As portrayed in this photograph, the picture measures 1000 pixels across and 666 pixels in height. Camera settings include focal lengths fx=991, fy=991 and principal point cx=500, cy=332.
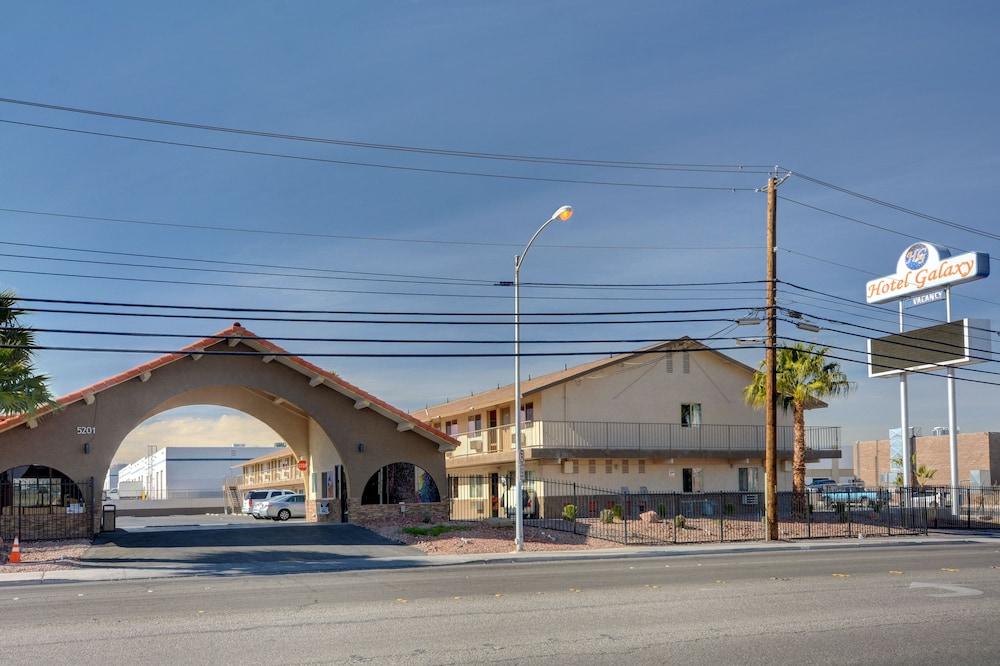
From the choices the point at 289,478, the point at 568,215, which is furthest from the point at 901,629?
the point at 289,478

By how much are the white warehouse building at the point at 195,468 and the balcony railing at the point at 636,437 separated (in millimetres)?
58273

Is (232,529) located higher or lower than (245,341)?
lower

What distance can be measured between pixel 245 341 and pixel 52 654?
22397 millimetres

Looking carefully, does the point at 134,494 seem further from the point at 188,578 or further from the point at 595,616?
the point at 595,616

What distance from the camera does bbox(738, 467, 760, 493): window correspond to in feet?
162

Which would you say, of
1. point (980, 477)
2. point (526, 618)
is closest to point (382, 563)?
point (526, 618)

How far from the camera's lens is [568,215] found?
26.2m

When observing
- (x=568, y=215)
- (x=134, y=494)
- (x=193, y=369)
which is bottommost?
(x=134, y=494)

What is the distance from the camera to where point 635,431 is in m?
46.4

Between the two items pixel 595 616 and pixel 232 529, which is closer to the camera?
pixel 595 616

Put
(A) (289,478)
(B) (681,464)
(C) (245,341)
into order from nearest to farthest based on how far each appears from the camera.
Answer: (C) (245,341)
(B) (681,464)
(A) (289,478)

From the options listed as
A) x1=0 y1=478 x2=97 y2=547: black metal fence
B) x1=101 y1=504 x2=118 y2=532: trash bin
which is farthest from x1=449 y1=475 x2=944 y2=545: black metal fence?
x1=0 y1=478 x2=97 y2=547: black metal fence

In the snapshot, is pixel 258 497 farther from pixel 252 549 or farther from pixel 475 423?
pixel 252 549

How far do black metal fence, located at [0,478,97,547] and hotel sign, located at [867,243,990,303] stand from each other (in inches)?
1508
